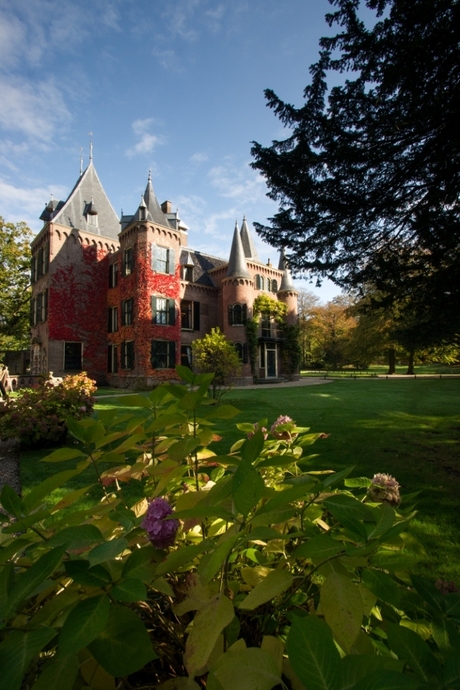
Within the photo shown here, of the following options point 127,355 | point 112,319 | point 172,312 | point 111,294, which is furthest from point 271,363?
point 111,294

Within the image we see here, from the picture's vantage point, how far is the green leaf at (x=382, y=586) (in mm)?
657

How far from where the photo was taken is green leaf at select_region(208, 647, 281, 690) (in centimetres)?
57

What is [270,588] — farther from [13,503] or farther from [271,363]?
[271,363]

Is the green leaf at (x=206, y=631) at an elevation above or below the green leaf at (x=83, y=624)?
below

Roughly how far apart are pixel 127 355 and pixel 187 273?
29.1 ft

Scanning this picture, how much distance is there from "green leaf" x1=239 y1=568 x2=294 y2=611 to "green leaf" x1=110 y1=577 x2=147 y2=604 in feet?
0.65

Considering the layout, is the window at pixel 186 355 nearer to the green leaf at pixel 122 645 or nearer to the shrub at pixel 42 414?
the shrub at pixel 42 414

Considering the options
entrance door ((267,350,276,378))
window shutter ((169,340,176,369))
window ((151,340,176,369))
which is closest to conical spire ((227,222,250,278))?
entrance door ((267,350,276,378))

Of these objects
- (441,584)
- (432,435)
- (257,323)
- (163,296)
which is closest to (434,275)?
(432,435)

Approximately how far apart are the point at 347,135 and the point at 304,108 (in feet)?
2.63

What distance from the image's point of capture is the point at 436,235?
5078 mm

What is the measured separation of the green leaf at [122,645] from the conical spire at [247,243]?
28964mm

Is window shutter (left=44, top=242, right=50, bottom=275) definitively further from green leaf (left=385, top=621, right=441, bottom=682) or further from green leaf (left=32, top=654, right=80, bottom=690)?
green leaf (left=385, top=621, right=441, bottom=682)

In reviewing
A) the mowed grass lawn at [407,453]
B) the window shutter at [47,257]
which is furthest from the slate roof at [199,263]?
the mowed grass lawn at [407,453]
